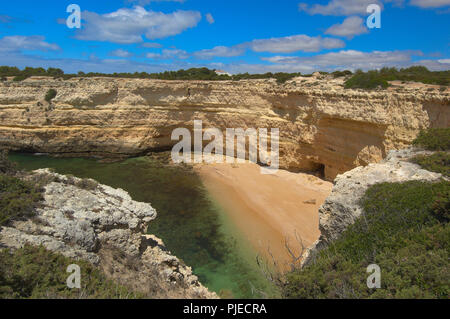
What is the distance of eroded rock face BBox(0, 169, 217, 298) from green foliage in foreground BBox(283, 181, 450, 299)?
3820mm

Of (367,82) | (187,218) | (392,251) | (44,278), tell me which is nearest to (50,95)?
(187,218)

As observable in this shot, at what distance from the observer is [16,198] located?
733 centimetres

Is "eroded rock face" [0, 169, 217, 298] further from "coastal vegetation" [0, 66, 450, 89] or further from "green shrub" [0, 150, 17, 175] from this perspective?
"coastal vegetation" [0, 66, 450, 89]

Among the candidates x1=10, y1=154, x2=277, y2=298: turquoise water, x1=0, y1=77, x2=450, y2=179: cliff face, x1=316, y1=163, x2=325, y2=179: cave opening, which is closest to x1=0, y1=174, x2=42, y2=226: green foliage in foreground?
x1=10, y1=154, x2=277, y2=298: turquoise water

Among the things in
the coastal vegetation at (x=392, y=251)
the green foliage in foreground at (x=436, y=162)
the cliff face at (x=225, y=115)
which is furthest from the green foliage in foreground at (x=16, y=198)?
the cliff face at (x=225, y=115)

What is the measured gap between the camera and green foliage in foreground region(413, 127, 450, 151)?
10955mm

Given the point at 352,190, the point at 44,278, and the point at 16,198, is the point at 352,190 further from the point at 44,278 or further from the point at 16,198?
the point at 16,198

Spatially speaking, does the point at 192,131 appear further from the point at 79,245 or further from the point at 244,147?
the point at 79,245

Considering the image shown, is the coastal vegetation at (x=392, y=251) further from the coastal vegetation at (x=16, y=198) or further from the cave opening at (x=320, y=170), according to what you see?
the cave opening at (x=320, y=170)

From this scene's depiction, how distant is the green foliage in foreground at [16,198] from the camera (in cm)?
676

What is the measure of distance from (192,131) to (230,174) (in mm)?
7884

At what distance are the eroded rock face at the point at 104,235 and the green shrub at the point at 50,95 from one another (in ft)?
79.1

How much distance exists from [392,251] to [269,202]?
12268 mm

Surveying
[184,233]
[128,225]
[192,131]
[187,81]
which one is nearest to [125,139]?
[192,131]
